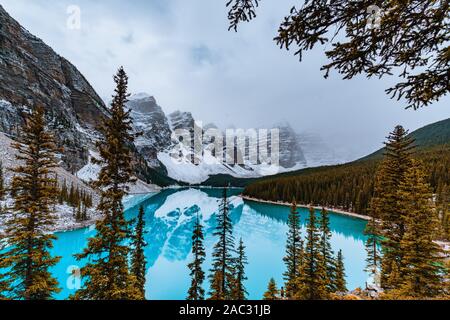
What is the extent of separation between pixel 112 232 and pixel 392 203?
16.3 metres

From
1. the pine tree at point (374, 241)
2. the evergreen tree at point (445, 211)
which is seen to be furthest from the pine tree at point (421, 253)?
the evergreen tree at point (445, 211)

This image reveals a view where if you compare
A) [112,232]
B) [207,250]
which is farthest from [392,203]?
[207,250]

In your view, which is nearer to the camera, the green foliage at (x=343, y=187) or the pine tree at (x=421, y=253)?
the pine tree at (x=421, y=253)

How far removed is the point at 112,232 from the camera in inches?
389

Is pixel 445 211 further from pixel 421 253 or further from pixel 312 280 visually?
pixel 312 280

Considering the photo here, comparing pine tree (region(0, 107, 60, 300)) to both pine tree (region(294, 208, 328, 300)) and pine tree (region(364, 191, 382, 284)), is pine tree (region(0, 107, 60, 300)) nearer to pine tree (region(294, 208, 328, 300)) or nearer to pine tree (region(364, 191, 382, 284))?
pine tree (region(294, 208, 328, 300))

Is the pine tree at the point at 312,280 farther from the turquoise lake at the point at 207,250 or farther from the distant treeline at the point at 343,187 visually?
the distant treeline at the point at 343,187

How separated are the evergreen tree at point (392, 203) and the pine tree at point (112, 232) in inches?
543

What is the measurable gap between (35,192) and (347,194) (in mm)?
82829

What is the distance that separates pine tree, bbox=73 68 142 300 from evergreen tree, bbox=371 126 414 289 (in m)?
13.8

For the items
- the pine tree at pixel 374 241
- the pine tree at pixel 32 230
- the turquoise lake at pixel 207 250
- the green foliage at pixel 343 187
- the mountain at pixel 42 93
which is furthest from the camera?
the mountain at pixel 42 93

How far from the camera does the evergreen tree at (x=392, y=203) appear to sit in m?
13.6
